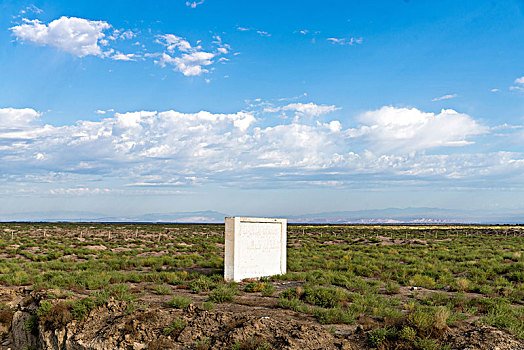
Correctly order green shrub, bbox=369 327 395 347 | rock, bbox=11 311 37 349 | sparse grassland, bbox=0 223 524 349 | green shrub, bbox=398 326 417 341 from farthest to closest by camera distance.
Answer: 1. rock, bbox=11 311 37 349
2. sparse grassland, bbox=0 223 524 349
3. green shrub, bbox=369 327 395 347
4. green shrub, bbox=398 326 417 341

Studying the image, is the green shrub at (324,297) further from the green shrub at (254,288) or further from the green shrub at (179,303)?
the green shrub at (179,303)

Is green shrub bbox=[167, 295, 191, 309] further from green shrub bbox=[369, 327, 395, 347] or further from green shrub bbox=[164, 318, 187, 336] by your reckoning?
green shrub bbox=[369, 327, 395, 347]

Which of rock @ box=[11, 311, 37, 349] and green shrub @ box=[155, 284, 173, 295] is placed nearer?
rock @ box=[11, 311, 37, 349]

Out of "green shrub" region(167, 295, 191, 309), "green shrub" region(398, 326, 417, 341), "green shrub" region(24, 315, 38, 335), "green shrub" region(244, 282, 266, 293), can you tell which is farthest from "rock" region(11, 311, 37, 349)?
"green shrub" region(398, 326, 417, 341)

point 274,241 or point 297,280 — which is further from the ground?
point 274,241

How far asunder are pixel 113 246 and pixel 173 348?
30.9 metres

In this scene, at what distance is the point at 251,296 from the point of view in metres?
13.9

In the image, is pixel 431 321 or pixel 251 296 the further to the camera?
pixel 251 296

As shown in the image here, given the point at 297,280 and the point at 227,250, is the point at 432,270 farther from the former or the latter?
the point at 227,250

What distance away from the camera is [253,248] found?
17.6 m

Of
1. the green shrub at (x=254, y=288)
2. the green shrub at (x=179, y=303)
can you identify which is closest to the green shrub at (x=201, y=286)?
the green shrub at (x=254, y=288)

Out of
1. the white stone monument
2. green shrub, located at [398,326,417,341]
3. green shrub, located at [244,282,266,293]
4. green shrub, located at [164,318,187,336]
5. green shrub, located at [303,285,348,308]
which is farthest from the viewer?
the white stone monument

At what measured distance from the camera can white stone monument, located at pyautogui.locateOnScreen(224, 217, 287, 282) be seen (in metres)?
16.9

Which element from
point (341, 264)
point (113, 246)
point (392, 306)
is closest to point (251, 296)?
point (392, 306)
